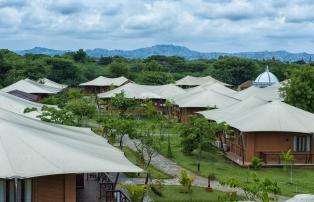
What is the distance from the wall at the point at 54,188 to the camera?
1434 cm

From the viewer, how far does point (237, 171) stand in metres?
29.4

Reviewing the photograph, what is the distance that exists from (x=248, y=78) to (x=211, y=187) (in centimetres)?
8002

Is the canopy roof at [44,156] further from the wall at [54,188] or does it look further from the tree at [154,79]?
the tree at [154,79]

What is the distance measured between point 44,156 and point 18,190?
1.32 m

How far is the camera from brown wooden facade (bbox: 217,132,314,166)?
31.3 meters

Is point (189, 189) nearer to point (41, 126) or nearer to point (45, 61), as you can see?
point (41, 126)

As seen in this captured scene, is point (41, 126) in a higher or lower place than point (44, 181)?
higher

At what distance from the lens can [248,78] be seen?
104 m

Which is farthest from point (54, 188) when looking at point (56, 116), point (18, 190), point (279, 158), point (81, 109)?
point (81, 109)

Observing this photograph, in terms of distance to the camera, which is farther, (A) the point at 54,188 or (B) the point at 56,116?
(B) the point at 56,116

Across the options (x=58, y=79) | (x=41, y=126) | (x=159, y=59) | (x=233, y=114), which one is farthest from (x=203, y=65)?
(x=41, y=126)

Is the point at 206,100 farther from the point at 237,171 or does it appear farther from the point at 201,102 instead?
the point at 237,171

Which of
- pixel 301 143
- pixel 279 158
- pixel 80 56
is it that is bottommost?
pixel 279 158

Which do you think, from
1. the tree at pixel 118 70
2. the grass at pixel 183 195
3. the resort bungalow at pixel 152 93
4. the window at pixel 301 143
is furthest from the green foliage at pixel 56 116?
the tree at pixel 118 70
